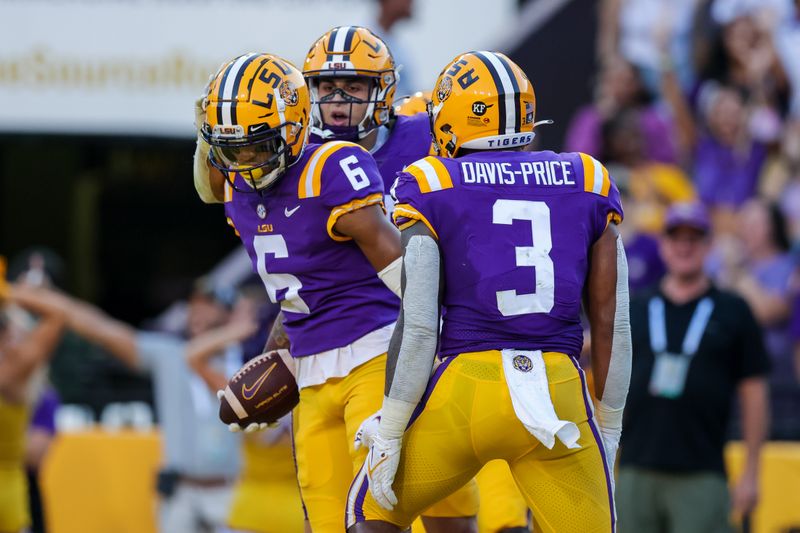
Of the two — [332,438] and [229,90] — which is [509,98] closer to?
[229,90]

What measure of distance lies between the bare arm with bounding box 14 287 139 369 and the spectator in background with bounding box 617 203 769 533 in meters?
3.13

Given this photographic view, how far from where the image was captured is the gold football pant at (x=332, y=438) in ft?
16.0

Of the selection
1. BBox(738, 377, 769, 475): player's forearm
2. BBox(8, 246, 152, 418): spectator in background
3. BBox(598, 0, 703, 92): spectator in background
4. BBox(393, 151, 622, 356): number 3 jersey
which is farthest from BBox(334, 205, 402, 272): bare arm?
BBox(598, 0, 703, 92): spectator in background

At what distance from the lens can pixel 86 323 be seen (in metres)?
8.23

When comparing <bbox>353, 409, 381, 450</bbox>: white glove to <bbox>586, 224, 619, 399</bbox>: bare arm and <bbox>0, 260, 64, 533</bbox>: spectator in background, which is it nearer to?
<bbox>586, 224, 619, 399</bbox>: bare arm

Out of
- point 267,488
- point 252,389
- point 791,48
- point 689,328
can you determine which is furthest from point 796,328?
point 252,389

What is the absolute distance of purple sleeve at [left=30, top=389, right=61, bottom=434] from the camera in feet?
28.8

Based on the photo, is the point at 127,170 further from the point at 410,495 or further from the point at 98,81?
the point at 410,495

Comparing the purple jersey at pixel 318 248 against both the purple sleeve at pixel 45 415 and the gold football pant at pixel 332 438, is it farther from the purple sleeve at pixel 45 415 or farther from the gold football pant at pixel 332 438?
the purple sleeve at pixel 45 415

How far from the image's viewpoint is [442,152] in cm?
472

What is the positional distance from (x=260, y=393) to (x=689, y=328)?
2603 millimetres

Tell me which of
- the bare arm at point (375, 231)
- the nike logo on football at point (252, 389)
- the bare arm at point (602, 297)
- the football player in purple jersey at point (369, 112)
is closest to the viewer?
the bare arm at point (602, 297)

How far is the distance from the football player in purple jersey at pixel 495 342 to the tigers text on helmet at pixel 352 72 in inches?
33.9

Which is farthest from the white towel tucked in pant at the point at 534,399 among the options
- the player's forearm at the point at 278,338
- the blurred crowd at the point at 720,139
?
the blurred crowd at the point at 720,139
